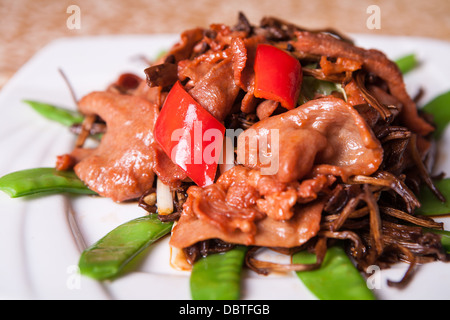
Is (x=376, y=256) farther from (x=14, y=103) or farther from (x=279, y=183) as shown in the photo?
(x=14, y=103)

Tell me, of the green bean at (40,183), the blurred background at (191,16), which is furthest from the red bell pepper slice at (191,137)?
the blurred background at (191,16)

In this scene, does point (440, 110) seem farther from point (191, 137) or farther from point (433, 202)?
point (191, 137)

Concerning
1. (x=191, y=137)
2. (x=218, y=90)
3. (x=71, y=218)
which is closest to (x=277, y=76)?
(x=218, y=90)

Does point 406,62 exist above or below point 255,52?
below

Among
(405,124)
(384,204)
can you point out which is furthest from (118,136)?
(405,124)

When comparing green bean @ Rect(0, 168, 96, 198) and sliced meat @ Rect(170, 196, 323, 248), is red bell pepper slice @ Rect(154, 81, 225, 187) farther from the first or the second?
green bean @ Rect(0, 168, 96, 198)
